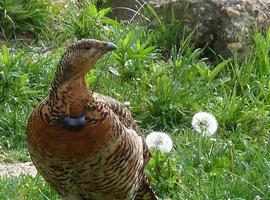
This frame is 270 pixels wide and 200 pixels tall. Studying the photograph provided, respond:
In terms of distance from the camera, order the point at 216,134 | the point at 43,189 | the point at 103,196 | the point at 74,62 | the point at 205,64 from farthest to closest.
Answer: the point at 205,64, the point at 216,134, the point at 43,189, the point at 103,196, the point at 74,62

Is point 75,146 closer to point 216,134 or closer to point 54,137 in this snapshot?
point 54,137

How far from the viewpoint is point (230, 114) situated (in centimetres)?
658

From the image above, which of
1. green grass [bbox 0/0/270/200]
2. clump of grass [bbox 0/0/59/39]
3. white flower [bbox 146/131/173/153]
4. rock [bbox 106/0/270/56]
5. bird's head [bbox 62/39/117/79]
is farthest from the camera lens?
clump of grass [bbox 0/0/59/39]

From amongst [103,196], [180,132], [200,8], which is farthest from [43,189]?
[200,8]

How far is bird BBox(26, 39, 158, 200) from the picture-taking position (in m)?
4.43

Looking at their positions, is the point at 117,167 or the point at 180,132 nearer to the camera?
the point at 117,167

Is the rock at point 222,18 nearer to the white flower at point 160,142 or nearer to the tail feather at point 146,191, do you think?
the white flower at point 160,142

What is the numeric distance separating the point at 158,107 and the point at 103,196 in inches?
78.6

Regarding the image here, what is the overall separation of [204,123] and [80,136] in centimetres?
184

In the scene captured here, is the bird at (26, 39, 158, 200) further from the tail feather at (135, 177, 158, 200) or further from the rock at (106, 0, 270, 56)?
the rock at (106, 0, 270, 56)

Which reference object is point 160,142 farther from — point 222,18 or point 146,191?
point 222,18

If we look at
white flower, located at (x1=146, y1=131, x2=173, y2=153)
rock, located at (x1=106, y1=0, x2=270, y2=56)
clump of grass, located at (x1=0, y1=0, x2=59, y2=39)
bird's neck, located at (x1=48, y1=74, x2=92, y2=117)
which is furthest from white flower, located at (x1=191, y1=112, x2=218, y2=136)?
clump of grass, located at (x1=0, y1=0, x2=59, y2=39)

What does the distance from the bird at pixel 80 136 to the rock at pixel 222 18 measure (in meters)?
2.86

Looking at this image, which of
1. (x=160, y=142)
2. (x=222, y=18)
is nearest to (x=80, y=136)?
(x=160, y=142)
